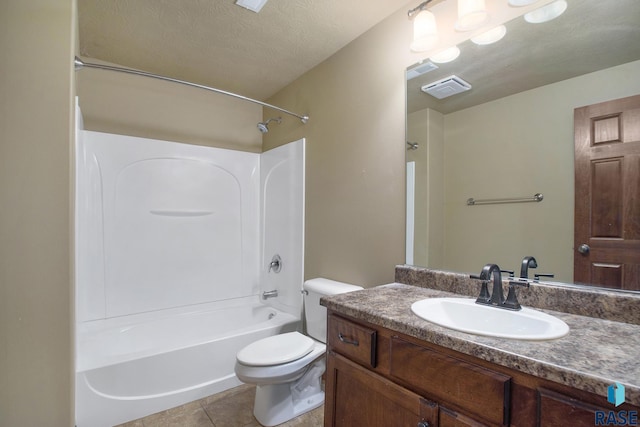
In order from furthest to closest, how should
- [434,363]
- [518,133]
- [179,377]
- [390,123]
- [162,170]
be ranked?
[162,170] → [179,377] → [390,123] → [518,133] → [434,363]

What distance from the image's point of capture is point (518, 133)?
1271mm

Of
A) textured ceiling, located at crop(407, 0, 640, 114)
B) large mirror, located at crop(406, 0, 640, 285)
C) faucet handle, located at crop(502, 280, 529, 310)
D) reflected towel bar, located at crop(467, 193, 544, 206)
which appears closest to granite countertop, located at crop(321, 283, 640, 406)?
faucet handle, located at crop(502, 280, 529, 310)

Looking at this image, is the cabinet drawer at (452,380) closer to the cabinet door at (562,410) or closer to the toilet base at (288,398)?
the cabinet door at (562,410)

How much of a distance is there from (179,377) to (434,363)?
1.76 metres

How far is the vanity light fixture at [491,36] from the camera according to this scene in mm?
1312

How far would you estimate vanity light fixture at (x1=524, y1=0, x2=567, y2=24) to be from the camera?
3.84ft

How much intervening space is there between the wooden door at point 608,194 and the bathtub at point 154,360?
190 centimetres

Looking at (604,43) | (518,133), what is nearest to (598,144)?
(518,133)

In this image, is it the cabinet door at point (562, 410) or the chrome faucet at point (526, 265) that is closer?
the cabinet door at point (562, 410)

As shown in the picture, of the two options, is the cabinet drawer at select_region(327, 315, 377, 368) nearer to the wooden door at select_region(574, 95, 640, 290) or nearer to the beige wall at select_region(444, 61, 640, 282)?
the beige wall at select_region(444, 61, 640, 282)

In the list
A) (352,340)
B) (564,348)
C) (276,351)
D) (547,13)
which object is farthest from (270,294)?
(547,13)

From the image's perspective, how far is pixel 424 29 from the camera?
4.78ft

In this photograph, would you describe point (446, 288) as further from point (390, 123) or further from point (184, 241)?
point (184, 241)

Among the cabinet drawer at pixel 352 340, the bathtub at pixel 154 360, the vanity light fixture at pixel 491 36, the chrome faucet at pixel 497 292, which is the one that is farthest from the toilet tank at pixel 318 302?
the vanity light fixture at pixel 491 36
